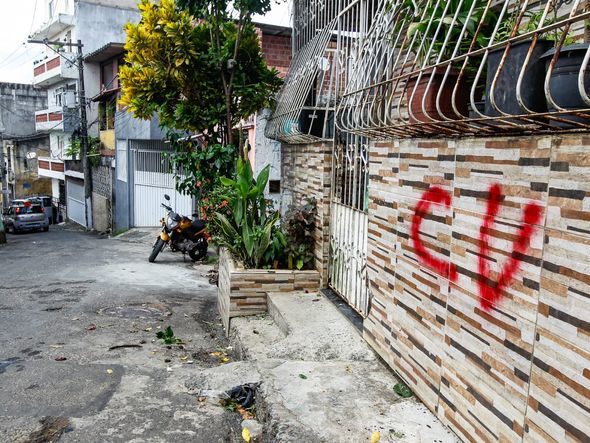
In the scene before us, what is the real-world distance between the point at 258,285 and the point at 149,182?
14.0 meters

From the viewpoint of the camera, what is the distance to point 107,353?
5844 mm

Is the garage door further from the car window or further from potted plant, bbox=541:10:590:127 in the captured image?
potted plant, bbox=541:10:590:127

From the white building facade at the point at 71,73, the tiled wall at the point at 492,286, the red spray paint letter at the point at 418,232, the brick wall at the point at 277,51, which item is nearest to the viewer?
the tiled wall at the point at 492,286

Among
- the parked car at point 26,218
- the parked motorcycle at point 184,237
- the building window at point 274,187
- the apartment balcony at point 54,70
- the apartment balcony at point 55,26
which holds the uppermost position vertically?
the apartment balcony at point 55,26

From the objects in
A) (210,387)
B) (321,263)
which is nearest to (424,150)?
(210,387)

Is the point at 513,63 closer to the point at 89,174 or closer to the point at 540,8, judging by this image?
the point at 540,8

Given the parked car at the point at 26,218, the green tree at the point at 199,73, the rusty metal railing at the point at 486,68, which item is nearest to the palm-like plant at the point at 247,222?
the green tree at the point at 199,73

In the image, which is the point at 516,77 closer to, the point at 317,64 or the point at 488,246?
the point at 488,246

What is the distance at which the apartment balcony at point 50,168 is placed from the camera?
32.5m

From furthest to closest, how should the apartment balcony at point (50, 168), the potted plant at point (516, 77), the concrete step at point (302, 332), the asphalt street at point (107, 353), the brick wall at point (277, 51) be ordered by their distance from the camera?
the apartment balcony at point (50, 168), the brick wall at point (277, 51), the concrete step at point (302, 332), the asphalt street at point (107, 353), the potted plant at point (516, 77)

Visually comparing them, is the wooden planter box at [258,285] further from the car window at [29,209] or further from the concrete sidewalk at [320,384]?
the car window at [29,209]

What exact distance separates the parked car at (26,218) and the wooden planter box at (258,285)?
2069 cm

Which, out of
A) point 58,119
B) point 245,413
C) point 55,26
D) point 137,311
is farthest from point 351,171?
point 55,26

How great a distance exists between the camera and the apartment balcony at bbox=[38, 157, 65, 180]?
32547 millimetres
